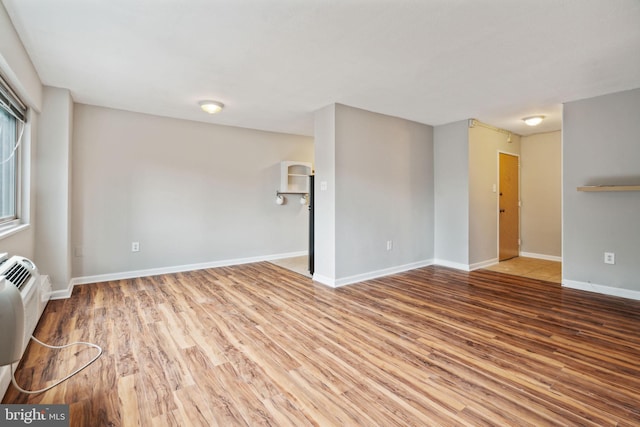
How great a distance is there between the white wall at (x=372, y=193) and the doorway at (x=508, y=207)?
1360mm

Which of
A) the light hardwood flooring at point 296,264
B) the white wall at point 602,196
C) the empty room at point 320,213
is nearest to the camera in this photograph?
the empty room at point 320,213

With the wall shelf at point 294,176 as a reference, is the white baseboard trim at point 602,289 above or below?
below

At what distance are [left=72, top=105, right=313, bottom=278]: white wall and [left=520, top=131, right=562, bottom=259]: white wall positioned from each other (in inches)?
171

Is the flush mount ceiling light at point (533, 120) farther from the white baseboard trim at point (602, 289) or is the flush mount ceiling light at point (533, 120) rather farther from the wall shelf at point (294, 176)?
the wall shelf at point (294, 176)

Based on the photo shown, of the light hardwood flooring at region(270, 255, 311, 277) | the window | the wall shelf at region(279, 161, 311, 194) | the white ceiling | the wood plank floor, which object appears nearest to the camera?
the wood plank floor

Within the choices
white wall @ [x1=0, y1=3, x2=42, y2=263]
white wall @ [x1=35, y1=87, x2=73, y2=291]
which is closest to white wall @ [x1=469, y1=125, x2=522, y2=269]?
white wall @ [x1=0, y1=3, x2=42, y2=263]

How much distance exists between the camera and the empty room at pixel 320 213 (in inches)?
72.7

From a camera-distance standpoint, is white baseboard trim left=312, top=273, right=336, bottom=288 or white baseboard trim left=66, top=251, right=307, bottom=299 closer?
white baseboard trim left=66, top=251, right=307, bottom=299

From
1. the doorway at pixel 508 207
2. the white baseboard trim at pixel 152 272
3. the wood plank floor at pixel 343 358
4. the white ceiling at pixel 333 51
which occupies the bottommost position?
the wood plank floor at pixel 343 358

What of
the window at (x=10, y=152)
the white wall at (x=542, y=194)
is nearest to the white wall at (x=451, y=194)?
the white wall at (x=542, y=194)

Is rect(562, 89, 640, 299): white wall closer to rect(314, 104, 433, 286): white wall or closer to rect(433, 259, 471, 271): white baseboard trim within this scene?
rect(433, 259, 471, 271): white baseboard trim

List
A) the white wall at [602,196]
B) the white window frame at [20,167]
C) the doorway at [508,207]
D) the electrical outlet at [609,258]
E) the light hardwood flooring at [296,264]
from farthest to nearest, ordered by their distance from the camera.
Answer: the doorway at [508,207] < the light hardwood flooring at [296,264] < the electrical outlet at [609,258] < the white wall at [602,196] < the white window frame at [20,167]

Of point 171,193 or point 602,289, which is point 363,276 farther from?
point 171,193

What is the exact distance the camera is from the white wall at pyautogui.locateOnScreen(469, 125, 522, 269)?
4.87 meters
